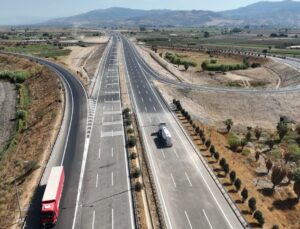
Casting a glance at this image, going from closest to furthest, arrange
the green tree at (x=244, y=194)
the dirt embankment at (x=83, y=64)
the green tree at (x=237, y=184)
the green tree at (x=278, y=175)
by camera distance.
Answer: the green tree at (x=244, y=194), the green tree at (x=237, y=184), the green tree at (x=278, y=175), the dirt embankment at (x=83, y=64)

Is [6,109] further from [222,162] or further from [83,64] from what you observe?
[222,162]

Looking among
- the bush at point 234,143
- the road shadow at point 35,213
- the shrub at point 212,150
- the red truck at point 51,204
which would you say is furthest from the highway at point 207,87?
the red truck at point 51,204

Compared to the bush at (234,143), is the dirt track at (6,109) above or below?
below

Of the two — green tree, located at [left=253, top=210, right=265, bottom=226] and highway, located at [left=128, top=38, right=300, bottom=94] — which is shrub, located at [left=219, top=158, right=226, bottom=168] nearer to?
green tree, located at [left=253, top=210, right=265, bottom=226]

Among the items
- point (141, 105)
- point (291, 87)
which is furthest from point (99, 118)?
point (291, 87)

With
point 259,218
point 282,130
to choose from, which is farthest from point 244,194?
point 282,130

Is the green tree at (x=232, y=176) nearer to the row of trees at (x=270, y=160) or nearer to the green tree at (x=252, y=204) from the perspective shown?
the green tree at (x=252, y=204)
